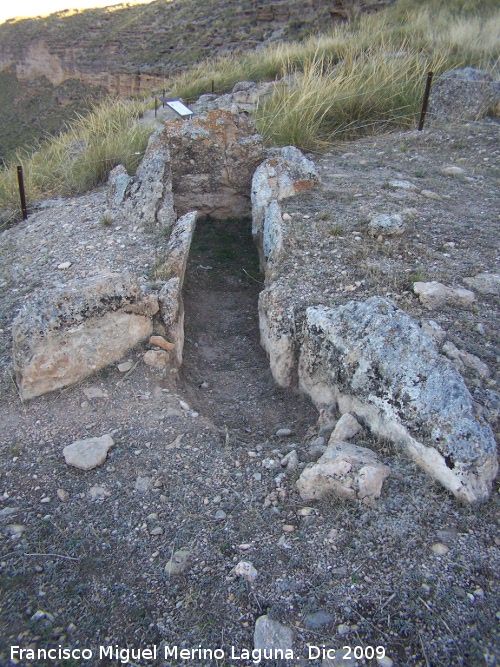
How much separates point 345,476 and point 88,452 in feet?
3.17

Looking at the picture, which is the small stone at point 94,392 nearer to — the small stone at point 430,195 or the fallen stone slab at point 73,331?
the fallen stone slab at point 73,331

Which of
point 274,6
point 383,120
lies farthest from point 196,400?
point 274,6

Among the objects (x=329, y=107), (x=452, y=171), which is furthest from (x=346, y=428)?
(x=329, y=107)

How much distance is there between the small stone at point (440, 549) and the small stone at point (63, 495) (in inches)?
47.9

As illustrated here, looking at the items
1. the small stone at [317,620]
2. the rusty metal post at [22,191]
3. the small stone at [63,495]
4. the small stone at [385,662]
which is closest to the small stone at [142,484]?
the small stone at [63,495]

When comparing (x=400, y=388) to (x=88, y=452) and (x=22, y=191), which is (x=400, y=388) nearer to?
(x=88, y=452)

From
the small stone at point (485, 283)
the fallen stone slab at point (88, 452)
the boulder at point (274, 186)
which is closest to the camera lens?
the fallen stone slab at point (88, 452)

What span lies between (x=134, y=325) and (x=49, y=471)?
79cm

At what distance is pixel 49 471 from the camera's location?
195 centimetres

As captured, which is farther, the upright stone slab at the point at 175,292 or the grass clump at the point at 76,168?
the grass clump at the point at 76,168

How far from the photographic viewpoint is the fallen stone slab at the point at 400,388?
168 centimetres

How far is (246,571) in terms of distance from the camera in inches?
60.4

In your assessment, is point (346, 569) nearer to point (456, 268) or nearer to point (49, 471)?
point (49, 471)

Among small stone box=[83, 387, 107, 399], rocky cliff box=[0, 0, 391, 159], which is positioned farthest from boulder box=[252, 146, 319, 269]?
rocky cliff box=[0, 0, 391, 159]
